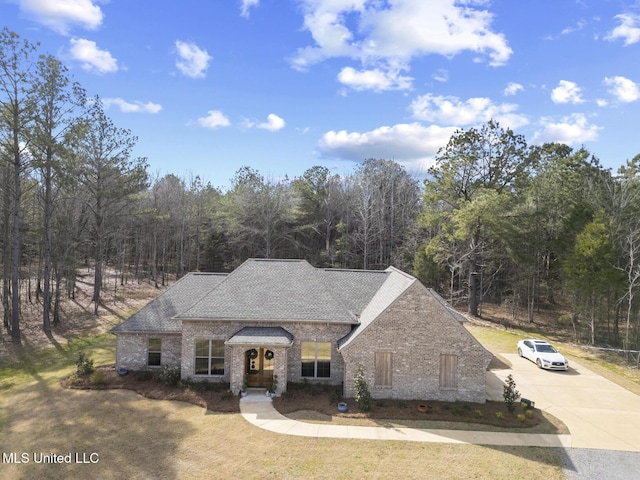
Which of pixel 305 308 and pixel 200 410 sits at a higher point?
pixel 305 308

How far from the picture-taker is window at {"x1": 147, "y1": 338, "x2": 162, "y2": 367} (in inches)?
776

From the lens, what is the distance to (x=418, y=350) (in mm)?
17062

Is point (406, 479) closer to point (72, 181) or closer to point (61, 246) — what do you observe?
point (72, 181)

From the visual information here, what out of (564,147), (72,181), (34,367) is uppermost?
(564,147)

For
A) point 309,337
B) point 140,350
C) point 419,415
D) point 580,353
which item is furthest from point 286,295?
point 580,353

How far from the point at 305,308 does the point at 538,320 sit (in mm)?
31595

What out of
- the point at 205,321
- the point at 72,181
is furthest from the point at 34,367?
the point at 72,181

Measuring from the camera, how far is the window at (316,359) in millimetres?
18703

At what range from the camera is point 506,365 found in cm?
2366

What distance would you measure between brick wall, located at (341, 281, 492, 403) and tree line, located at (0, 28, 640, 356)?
56.0 ft

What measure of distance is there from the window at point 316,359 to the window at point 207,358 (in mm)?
4218

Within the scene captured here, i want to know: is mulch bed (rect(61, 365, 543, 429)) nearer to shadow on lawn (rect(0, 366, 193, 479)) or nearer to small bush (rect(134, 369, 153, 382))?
small bush (rect(134, 369, 153, 382))

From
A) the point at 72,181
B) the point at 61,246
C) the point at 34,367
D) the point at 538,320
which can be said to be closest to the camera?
the point at 34,367

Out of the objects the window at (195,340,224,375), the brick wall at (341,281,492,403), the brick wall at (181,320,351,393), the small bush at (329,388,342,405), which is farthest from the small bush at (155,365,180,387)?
the brick wall at (341,281,492,403)
